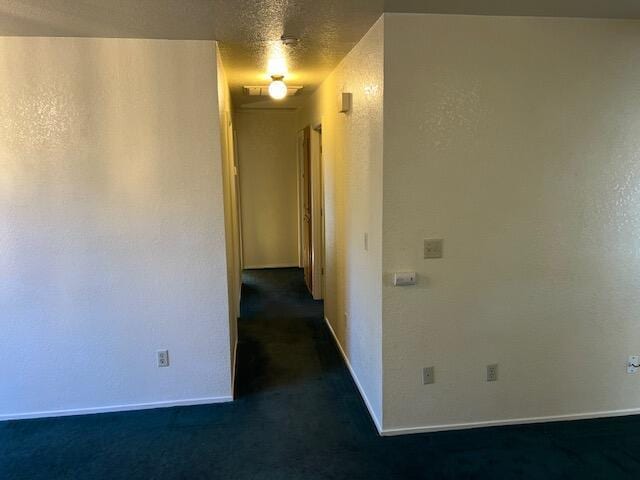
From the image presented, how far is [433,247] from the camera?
2602 millimetres

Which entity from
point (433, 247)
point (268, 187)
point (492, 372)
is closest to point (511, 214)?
point (433, 247)

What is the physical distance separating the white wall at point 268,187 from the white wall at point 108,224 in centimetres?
416

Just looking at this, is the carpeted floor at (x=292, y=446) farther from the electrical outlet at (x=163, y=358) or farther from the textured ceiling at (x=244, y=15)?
the textured ceiling at (x=244, y=15)

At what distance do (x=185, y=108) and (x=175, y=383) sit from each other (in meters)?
1.72

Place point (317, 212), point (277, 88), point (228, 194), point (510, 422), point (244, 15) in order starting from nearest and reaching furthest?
1. point (244, 15)
2. point (510, 422)
3. point (228, 194)
4. point (277, 88)
5. point (317, 212)

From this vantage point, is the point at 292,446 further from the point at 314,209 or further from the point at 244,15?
the point at 314,209

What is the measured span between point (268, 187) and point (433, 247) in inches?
190

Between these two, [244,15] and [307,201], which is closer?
[244,15]

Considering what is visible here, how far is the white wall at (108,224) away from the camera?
2.77 metres

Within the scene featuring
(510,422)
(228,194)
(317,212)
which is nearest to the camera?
(510,422)

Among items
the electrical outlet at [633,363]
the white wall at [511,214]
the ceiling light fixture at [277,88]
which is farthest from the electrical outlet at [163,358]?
the electrical outlet at [633,363]

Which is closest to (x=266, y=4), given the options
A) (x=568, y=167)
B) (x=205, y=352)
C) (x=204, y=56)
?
(x=204, y=56)

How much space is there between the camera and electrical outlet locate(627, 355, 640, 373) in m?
2.88

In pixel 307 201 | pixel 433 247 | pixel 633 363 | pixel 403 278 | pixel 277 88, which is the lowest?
pixel 633 363
